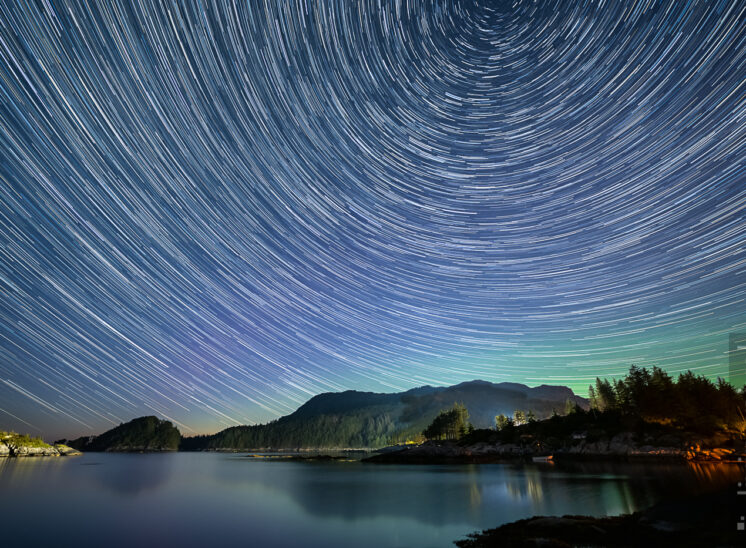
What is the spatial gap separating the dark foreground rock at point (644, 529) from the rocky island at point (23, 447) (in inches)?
7881

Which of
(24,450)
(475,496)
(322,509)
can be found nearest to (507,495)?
(475,496)

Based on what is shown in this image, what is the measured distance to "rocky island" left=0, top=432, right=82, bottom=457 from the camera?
14588 cm

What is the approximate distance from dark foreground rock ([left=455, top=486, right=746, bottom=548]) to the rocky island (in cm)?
20019

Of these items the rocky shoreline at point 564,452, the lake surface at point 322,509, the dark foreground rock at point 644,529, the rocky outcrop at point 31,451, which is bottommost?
the lake surface at point 322,509

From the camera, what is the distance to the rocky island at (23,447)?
145875mm

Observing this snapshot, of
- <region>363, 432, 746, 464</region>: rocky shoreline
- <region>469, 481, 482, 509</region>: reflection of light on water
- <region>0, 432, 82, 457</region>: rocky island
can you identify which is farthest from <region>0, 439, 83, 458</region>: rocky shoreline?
<region>469, 481, 482, 509</region>: reflection of light on water

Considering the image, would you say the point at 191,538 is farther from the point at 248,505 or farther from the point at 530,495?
the point at 530,495

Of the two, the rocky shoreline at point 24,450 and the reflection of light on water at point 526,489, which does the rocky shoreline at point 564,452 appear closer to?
the reflection of light on water at point 526,489

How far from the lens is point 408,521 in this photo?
30312mm

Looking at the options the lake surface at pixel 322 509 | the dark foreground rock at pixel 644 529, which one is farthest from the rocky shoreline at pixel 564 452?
the dark foreground rock at pixel 644 529

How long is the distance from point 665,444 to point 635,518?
217 ft

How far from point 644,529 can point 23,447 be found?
214190mm

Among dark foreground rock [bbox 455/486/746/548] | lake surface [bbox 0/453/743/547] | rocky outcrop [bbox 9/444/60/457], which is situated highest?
rocky outcrop [bbox 9/444/60/457]

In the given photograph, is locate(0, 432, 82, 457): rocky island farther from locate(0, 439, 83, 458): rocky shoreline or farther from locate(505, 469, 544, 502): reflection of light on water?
locate(505, 469, 544, 502): reflection of light on water
